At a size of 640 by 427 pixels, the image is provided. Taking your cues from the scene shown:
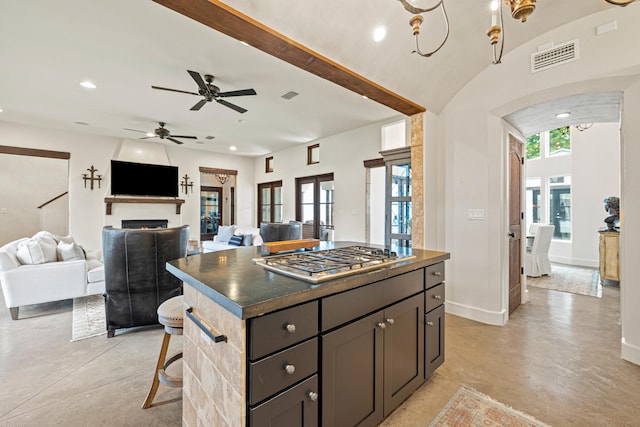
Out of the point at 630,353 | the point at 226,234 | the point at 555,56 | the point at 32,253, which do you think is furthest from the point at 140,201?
the point at 630,353

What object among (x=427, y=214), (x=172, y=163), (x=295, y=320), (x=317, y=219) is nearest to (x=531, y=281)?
(x=427, y=214)

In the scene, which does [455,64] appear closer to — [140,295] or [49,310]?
[140,295]

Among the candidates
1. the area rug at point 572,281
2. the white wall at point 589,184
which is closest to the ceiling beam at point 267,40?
the area rug at point 572,281

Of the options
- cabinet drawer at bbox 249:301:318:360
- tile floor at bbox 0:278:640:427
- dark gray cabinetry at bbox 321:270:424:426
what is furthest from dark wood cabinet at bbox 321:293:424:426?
tile floor at bbox 0:278:640:427

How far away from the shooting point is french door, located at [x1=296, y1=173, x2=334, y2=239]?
6.48 metres

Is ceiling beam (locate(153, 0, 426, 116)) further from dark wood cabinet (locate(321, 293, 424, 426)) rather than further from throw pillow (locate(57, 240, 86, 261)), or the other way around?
throw pillow (locate(57, 240, 86, 261))

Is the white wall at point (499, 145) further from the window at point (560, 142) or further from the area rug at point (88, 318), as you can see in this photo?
the window at point (560, 142)

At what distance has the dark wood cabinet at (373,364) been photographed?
1.21 meters

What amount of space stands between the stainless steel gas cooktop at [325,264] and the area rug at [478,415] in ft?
3.14

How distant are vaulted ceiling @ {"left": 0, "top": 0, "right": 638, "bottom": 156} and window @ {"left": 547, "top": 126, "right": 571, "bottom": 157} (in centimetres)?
466

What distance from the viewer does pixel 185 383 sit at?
4.71ft

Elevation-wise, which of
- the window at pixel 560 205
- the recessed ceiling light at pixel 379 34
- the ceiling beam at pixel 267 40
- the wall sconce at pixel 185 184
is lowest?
the window at pixel 560 205

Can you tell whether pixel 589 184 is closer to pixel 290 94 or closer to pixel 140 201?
pixel 290 94

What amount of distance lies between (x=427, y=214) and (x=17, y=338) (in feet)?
14.7
